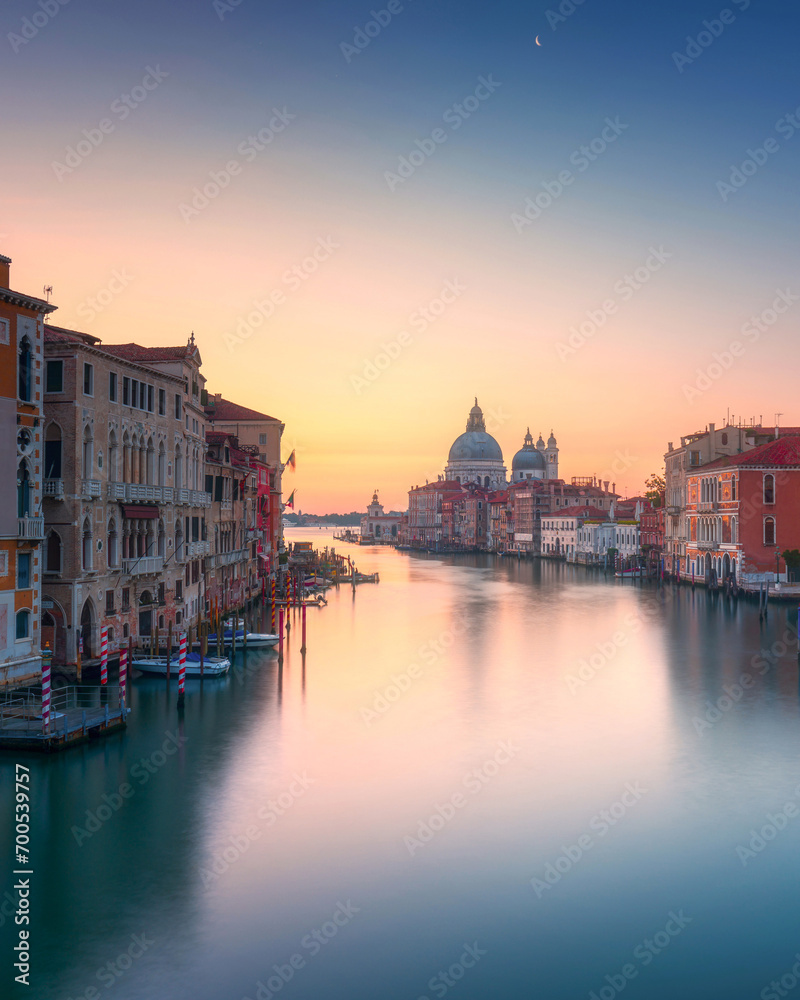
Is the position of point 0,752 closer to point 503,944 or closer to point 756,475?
point 503,944

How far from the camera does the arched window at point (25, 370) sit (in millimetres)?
19266

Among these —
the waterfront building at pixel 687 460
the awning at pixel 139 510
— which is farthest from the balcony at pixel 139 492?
the waterfront building at pixel 687 460

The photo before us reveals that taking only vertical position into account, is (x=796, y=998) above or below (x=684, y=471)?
below

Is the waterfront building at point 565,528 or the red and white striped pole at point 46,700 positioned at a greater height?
the waterfront building at point 565,528

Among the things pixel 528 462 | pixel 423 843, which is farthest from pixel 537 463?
pixel 423 843

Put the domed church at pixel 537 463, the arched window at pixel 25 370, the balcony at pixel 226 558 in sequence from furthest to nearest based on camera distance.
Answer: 1. the domed church at pixel 537 463
2. the balcony at pixel 226 558
3. the arched window at pixel 25 370

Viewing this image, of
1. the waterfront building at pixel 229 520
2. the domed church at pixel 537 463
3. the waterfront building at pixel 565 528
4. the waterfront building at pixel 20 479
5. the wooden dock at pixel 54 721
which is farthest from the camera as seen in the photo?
the domed church at pixel 537 463

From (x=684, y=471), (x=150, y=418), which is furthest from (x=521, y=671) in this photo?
(x=684, y=471)

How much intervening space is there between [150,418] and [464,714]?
12.0 meters

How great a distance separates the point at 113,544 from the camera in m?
24.0

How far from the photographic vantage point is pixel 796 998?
9.59 metres

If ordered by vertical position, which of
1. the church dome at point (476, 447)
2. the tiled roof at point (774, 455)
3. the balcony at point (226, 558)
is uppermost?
the church dome at point (476, 447)

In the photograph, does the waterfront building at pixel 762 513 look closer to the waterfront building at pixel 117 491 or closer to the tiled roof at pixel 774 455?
the tiled roof at pixel 774 455

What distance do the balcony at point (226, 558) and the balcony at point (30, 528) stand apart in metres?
14.9
